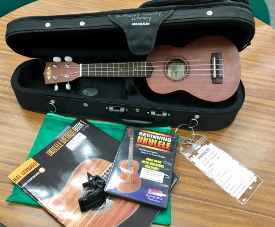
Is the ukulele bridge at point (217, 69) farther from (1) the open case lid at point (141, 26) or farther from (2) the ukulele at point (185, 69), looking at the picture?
Answer: (1) the open case lid at point (141, 26)

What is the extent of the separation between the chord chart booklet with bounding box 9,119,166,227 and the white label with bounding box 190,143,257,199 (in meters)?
0.25

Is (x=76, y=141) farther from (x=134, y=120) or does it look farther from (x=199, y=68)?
(x=199, y=68)

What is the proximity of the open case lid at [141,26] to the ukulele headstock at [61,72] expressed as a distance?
9 cm

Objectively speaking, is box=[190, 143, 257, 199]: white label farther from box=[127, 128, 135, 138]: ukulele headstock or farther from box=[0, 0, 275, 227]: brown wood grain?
box=[127, 128, 135, 138]: ukulele headstock

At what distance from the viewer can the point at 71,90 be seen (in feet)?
3.23

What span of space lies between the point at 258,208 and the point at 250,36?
2.05ft

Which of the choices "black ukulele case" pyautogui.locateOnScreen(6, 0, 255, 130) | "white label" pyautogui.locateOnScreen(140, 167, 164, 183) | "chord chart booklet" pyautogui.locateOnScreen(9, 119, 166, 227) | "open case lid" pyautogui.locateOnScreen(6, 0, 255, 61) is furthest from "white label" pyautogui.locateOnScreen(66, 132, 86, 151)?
"open case lid" pyautogui.locateOnScreen(6, 0, 255, 61)

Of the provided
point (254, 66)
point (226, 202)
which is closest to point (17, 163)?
point (226, 202)

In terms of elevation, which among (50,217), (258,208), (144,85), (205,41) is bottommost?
(258,208)

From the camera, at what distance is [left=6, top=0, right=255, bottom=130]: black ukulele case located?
2.46 ft

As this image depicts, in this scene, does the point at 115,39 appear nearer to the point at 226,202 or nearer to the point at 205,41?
the point at 205,41

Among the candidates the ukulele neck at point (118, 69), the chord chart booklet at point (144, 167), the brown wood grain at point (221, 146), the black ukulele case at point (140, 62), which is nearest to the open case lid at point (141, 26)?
the black ukulele case at point (140, 62)

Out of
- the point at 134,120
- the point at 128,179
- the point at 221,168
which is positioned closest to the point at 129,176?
the point at 128,179

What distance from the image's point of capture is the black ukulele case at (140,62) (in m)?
0.75
